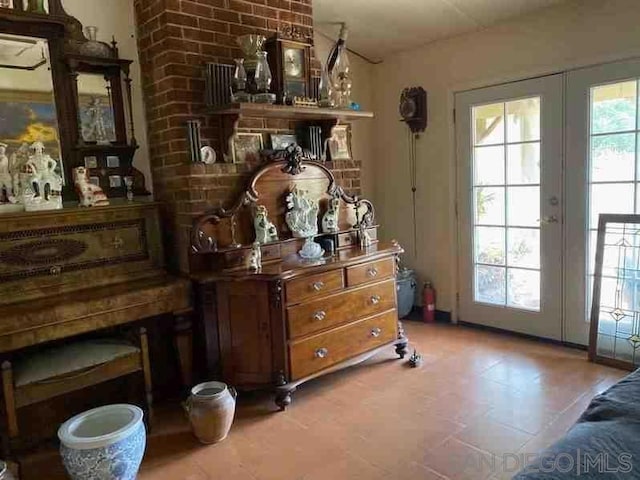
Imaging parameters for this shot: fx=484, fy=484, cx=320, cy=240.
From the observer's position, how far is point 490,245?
389cm

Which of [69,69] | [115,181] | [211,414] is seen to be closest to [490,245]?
[211,414]

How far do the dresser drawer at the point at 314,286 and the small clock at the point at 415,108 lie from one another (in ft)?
6.02

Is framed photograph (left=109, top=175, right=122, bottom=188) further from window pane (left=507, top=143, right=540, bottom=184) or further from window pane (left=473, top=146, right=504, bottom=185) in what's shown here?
window pane (left=507, top=143, right=540, bottom=184)

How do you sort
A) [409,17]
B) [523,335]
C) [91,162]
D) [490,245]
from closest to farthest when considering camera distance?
[91,162], [409,17], [523,335], [490,245]

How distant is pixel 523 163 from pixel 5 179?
11.0 feet

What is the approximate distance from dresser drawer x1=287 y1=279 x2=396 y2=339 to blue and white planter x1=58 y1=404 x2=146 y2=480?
37.9 inches

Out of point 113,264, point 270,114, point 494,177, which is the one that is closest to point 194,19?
point 270,114

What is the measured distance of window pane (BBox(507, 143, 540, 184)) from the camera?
140 inches

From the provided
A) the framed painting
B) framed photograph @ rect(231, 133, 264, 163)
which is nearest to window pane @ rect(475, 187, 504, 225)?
framed photograph @ rect(231, 133, 264, 163)

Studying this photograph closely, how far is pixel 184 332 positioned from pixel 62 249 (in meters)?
0.80

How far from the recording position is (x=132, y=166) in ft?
9.90

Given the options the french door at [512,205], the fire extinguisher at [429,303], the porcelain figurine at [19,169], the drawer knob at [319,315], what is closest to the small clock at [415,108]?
the french door at [512,205]

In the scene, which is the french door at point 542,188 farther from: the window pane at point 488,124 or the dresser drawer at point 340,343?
the dresser drawer at point 340,343

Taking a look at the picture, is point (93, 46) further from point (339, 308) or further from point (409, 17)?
point (409, 17)
